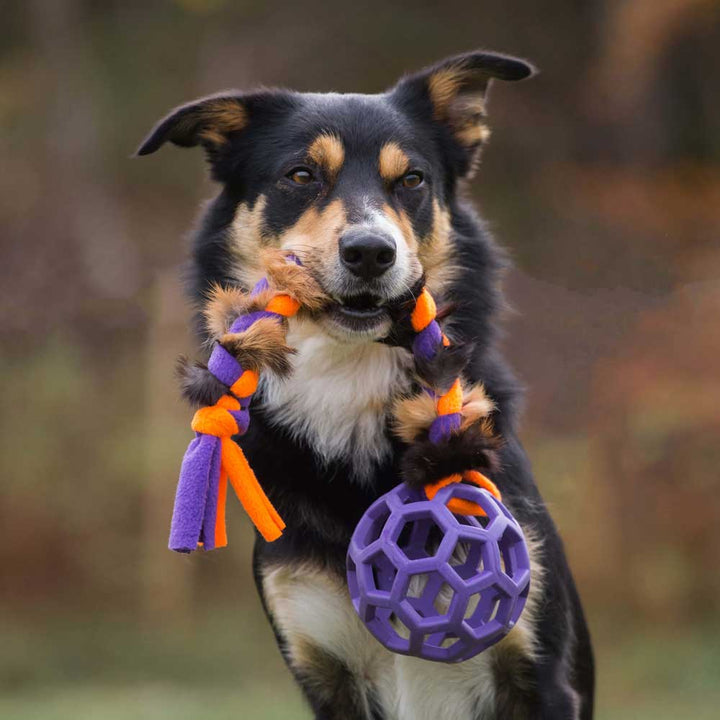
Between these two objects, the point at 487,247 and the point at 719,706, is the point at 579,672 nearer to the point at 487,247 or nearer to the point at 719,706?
the point at 487,247

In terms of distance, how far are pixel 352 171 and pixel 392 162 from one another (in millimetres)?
114

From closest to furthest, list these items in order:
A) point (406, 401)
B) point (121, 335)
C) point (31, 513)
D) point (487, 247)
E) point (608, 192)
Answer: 1. point (406, 401)
2. point (487, 247)
3. point (31, 513)
4. point (121, 335)
5. point (608, 192)

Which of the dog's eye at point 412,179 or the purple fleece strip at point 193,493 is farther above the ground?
the dog's eye at point 412,179

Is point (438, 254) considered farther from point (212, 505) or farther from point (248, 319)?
point (212, 505)

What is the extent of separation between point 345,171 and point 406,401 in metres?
0.65

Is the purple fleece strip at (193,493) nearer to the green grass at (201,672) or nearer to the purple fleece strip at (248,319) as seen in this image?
the purple fleece strip at (248,319)

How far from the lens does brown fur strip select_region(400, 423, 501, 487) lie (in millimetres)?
2791

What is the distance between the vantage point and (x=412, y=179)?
3293 mm

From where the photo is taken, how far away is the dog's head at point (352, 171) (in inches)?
117

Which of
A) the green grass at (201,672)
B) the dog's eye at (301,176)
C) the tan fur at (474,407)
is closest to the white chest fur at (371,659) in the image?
the tan fur at (474,407)

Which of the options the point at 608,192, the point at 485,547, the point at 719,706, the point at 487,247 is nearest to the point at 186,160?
the point at 608,192

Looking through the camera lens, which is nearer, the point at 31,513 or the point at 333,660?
the point at 333,660

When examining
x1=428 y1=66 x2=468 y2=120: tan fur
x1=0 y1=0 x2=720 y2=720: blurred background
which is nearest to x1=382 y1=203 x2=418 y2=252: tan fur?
x1=428 y1=66 x2=468 y2=120: tan fur

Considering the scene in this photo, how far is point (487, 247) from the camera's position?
Result: 348cm
